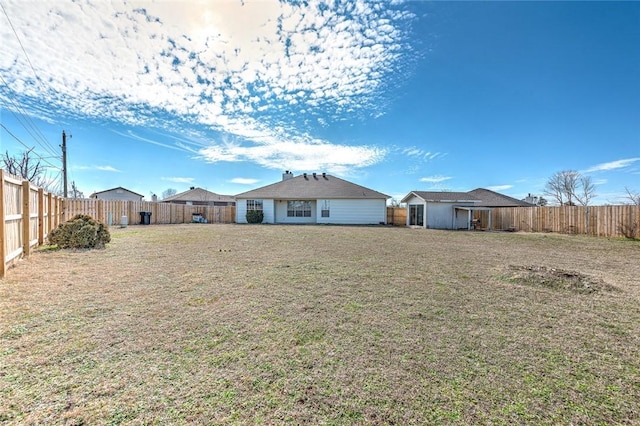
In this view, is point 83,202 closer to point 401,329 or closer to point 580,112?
point 401,329

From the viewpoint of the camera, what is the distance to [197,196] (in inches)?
1686

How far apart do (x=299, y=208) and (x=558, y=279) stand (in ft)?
73.0

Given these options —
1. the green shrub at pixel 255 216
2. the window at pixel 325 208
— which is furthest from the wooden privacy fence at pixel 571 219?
the green shrub at pixel 255 216

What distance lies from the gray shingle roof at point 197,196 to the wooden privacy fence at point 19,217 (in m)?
33.5

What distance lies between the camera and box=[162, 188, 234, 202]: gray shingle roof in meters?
41.1

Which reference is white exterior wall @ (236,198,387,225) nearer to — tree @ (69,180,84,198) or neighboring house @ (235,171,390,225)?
neighboring house @ (235,171,390,225)

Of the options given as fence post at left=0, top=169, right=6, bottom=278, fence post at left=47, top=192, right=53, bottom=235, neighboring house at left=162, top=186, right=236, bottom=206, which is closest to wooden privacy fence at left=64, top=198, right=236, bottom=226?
fence post at left=47, top=192, right=53, bottom=235

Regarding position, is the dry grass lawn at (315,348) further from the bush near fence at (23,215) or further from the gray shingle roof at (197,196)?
the gray shingle roof at (197,196)

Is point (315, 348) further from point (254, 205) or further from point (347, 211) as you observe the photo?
point (254, 205)

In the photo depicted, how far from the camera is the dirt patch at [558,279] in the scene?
5.23m

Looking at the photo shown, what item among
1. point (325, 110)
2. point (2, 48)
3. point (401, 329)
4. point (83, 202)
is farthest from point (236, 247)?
point (83, 202)

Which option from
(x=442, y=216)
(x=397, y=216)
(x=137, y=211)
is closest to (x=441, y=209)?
(x=442, y=216)

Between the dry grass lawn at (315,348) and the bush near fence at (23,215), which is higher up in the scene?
the bush near fence at (23,215)

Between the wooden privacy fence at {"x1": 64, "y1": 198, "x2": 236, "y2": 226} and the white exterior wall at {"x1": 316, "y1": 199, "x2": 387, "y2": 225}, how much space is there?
34.3 feet
